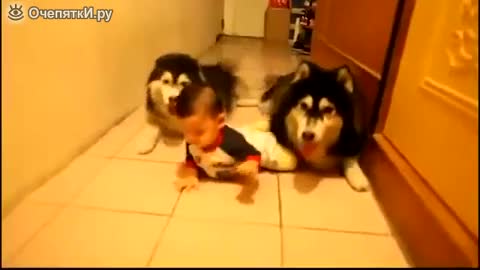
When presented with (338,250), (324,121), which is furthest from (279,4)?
(338,250)

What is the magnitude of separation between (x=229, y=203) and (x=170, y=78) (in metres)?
0.47

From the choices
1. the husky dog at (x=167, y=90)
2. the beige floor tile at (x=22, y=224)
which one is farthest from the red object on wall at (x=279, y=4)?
the beige floor tile at (x=22, y=224)

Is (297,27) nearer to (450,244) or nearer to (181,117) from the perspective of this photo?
(181,117)

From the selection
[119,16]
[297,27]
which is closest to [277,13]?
[297,27]

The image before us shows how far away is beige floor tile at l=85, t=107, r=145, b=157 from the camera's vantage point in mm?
1159

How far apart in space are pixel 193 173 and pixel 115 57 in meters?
0.54

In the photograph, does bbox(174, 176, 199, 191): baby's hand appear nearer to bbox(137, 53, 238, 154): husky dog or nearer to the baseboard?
bbox(137, 53, 238, 154): husky dog

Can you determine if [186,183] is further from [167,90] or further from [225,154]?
[167,90]

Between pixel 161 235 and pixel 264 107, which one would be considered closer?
pixel 161 235

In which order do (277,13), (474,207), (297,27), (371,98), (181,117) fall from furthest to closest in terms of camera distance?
1. (277,13)
2. (297,27)
3. (371,98)
4. (181,117)
5. (474,207)

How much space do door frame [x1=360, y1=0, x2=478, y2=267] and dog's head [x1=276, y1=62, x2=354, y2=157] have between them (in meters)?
0.11

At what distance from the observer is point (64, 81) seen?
1014mm

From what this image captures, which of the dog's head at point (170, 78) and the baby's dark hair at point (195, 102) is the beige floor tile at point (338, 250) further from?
the dog's head at point (170, 78)

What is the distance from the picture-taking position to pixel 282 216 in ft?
3.02
